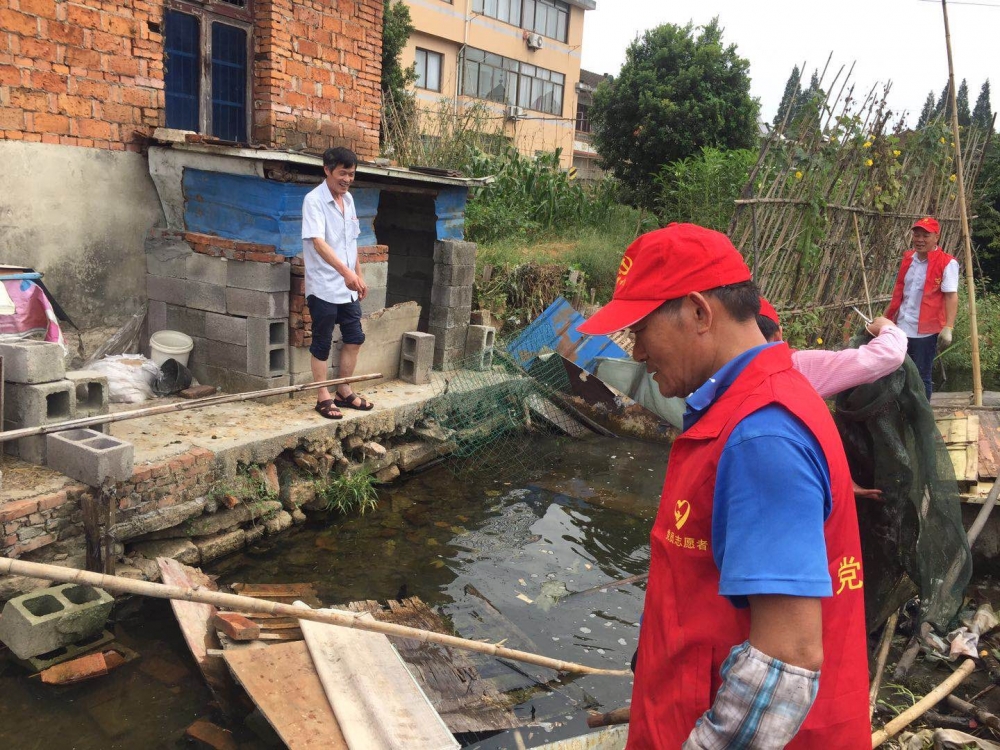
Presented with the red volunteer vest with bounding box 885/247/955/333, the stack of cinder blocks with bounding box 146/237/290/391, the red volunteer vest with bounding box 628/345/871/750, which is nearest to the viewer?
the red volunteer vest with bounding box 628/345/871/750

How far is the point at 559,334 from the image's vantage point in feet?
28.9

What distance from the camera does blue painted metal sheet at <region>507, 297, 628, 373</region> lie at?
8.58 meters

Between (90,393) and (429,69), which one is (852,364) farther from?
(429,69)

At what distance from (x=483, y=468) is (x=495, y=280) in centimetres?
380

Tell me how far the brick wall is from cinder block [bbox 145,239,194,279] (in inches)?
35.4

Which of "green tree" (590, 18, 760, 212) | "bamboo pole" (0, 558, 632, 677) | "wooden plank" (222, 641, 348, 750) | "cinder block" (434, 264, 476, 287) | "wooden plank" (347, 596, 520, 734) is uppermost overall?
"green tree" (590, 18, 760, 212)

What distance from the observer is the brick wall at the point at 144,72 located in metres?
5.88

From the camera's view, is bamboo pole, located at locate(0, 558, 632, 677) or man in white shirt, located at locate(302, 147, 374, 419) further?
man in white shirt, located at locate(302, 147, 374, 419)

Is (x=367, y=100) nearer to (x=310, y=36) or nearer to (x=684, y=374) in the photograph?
(x=310, y=36)

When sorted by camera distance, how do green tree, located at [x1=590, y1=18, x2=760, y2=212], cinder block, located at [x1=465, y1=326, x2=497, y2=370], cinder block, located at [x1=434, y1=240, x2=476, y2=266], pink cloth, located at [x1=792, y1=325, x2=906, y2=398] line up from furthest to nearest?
1. green tree, located at [x1=590, y1=18, x2=760, y2=212]
2. cinder block, located at [x1=465, y1=326, x2=497, y2=370]
3. cinder block, located at [x1=434, y1=240, x2=476, y2=266]
4. pink cloth, located at [x1=792, y1=325, x2=906, y2=398]

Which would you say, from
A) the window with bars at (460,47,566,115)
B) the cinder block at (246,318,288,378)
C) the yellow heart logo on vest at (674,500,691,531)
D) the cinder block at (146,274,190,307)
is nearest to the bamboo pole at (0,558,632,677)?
the yellow heart logo on vest at (674,500,691,531)

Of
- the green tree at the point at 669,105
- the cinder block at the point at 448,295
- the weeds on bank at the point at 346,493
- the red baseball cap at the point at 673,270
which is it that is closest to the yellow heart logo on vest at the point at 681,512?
the red baseball cap at the point at 673,270

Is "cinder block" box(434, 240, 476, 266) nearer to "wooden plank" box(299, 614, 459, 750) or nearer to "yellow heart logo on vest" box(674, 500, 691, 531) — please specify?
"wooden plank" box(299, 614, 459, 750)

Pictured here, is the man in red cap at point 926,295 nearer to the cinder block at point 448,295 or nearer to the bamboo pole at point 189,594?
the cinder block at point 448,295
